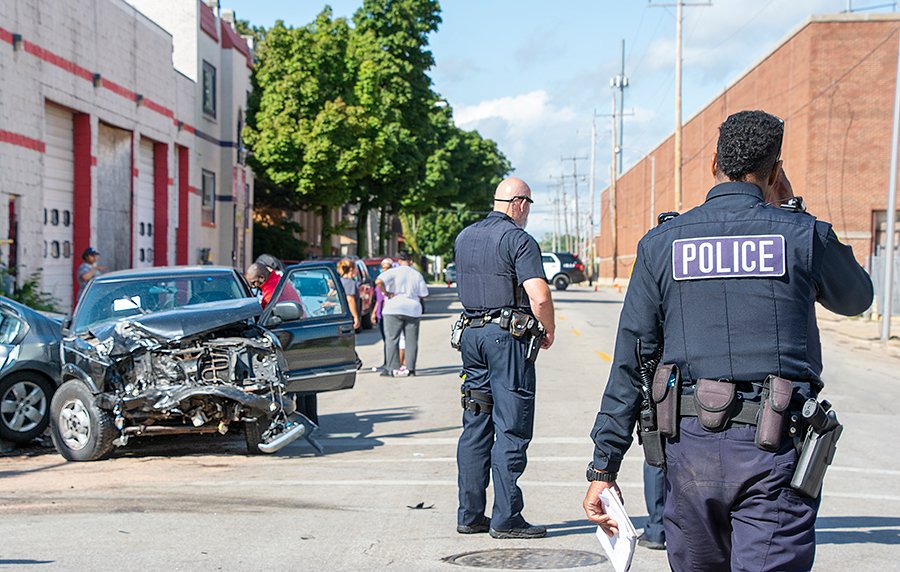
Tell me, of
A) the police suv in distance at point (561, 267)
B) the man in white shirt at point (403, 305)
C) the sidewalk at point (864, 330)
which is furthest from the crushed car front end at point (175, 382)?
the police suv in distance at point (561, 267)

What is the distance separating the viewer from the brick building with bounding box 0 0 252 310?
21.1 m

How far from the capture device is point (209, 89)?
118 feet

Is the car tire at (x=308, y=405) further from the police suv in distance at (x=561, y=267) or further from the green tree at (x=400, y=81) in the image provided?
the police suv in distance at (x=561, y=267)

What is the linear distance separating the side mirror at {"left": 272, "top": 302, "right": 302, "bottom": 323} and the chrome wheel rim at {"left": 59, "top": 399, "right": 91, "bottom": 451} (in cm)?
193

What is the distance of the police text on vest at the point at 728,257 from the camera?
3807 millimetres

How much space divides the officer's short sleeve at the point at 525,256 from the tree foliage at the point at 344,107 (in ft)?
94.3

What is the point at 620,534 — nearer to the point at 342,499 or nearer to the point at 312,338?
the point at 342,499

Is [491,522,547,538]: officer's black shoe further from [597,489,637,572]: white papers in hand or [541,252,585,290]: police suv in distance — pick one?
[541,252,585,290]: police suv in distance

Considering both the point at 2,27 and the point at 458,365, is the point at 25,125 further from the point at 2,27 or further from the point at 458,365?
the point at 458,365

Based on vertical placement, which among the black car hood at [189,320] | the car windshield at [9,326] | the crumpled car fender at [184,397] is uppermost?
the black car hood at [189,320]

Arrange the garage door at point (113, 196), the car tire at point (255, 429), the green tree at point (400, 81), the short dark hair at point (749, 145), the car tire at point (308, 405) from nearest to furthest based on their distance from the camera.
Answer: the short dark hair at point (749, 145)
the car tire at point (255, 429)
the car tire at point (308, 405)
the garage door at point (113, 196)
the green tree at point (400, 81)

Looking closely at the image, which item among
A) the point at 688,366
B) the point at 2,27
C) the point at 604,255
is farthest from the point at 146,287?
the point at 604,255

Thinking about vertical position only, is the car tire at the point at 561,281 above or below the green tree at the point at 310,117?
below

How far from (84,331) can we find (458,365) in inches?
377
